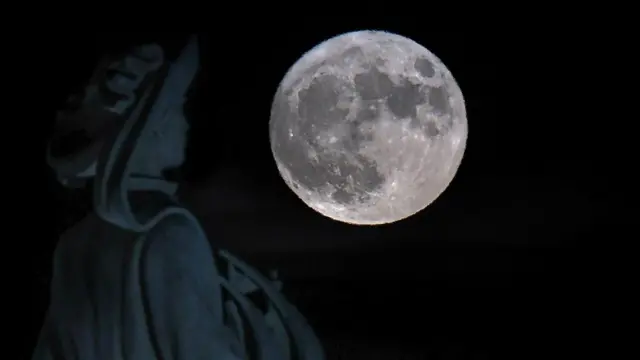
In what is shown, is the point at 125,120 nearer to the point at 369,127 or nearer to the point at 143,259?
the point at 143,259

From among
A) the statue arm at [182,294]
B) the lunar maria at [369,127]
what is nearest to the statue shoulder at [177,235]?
the statue arm at [182,294]

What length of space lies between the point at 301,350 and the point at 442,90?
29.5 inches

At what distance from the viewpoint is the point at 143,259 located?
1.79 metres

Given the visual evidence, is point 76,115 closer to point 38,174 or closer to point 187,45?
point 38,174

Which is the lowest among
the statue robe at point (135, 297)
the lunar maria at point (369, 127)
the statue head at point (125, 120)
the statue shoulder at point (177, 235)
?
the statue robe at point (135, 297)

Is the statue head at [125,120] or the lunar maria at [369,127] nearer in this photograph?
the lunar maria at [369,127]

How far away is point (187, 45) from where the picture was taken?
1.89 m

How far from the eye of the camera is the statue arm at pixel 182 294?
69.1 inches

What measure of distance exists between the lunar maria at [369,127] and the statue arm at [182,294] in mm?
340

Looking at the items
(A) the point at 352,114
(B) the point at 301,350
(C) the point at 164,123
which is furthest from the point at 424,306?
(C) the point at 164,123

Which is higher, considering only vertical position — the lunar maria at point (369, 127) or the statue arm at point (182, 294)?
the lunar maria at point (369, 127)

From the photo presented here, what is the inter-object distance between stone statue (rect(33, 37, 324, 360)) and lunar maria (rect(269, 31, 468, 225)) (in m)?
0.34

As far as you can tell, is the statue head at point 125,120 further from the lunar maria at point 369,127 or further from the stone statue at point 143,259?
the lunar maria at point 369,127

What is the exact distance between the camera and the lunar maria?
1.52 m
